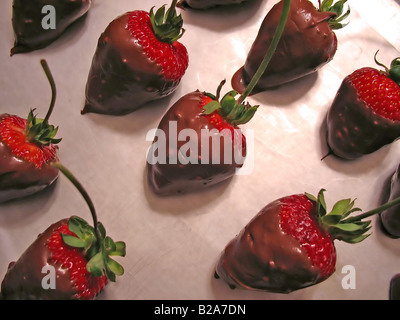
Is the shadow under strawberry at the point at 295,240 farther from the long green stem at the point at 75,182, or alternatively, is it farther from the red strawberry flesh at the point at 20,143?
the red strawberry flesh at the point at 20,143

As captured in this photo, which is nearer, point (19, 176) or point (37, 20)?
point (19, 176)

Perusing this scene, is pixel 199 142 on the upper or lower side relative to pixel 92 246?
upper

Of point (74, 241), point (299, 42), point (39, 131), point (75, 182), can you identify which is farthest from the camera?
point (299, 42)

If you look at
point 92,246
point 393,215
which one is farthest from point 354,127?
point 92,246

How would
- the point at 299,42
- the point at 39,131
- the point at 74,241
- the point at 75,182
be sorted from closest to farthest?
the point at 75,182
the point at 74,241
the point at 39,131
the point at 299,42

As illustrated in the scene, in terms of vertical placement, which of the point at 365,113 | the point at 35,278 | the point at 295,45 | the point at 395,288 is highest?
the point at 295,45

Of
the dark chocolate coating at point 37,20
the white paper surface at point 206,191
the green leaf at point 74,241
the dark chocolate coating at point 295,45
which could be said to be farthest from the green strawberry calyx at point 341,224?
the dark chocolate coating at point 37,20

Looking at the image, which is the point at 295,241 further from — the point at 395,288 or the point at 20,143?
the point at 20,143

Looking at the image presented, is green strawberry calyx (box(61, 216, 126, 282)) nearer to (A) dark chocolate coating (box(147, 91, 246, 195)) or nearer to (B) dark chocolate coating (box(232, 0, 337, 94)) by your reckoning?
(A) dark chocolate coating (box(147, 91, 246, 195))
